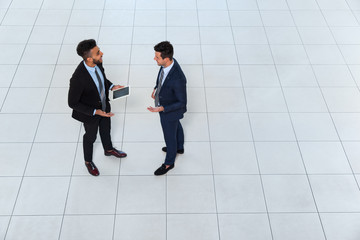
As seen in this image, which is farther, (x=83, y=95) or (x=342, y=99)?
(x=342, y=99)

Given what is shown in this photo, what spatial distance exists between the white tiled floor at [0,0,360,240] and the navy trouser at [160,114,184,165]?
0.19 m

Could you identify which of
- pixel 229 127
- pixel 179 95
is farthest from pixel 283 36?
pixel 179 95

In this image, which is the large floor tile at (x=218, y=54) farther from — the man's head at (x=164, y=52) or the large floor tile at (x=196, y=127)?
the man's head at (x=164, y=52)

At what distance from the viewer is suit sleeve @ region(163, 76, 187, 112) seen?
307 cm

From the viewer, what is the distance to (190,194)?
3650 mm

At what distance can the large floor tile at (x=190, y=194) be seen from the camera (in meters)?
3.54

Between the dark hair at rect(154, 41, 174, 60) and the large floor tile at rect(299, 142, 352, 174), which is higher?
the dark hair at rect(154, 41, 174, 60)

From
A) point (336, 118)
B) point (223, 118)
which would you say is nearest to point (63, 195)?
point (223, 118)

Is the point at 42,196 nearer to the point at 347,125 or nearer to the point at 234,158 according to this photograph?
the point at 234,158

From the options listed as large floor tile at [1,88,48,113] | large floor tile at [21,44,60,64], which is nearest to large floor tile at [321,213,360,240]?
large floor tile at [1,88,48,113]

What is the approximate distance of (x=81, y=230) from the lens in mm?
3361

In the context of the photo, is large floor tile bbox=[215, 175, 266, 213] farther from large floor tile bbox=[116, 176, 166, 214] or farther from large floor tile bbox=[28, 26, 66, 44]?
large floor tile bbox=[28, 26, 66, 44]

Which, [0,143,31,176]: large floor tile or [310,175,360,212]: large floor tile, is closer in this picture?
[310,175,360,212]: large floor tile

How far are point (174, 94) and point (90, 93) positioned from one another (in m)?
0.77
